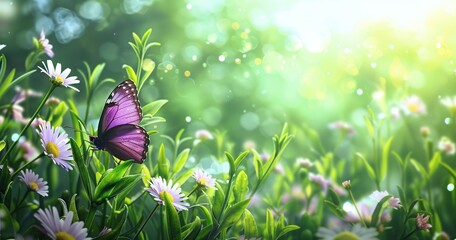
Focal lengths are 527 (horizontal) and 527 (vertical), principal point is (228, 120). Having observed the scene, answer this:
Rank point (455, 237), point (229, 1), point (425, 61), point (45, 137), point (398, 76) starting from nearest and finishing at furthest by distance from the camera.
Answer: point (45, 137), point (455, 237), point (398, 76), point (425, 61), point (229, 1)

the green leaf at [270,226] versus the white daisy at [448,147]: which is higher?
the green leaf at [270,226]

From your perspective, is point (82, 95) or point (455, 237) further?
point (82, 95)

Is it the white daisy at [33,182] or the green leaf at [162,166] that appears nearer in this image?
the white daisy at [33,182]

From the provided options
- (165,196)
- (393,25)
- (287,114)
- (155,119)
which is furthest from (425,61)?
(165,196)

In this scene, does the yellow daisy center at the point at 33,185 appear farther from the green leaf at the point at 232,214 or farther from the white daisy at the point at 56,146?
the green leaf at the point at 232,214

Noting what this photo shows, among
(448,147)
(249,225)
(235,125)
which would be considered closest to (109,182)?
(249,225)

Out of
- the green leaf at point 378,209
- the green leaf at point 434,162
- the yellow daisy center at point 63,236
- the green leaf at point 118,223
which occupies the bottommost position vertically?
the green leaf at point 434,162

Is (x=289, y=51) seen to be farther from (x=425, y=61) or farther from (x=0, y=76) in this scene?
(x=0, y=76)

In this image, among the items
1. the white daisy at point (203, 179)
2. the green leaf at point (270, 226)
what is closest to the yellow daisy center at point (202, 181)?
the white daisy at point (203, 179)
